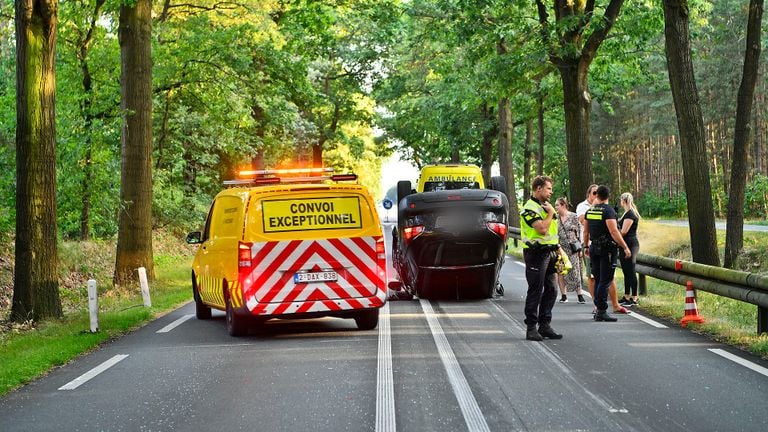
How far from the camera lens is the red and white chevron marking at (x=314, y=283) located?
11.9 meters

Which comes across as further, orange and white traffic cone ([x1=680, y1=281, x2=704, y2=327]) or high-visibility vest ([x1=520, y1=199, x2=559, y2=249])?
orange and white traffic cone ([x1=680, y1=281, x2=704, y2=327])

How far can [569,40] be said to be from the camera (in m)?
22.9

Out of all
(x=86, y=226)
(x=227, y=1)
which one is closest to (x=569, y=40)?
(x=227, y=1)

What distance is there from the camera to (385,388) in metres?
8.26

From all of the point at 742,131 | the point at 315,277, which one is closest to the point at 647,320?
the point at 315,277

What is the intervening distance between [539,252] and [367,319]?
2.46 metres

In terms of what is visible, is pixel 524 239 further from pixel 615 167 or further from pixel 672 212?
pixel 615 167

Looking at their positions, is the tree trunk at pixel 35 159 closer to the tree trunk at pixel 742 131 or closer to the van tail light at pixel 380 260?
the van tail light at pixel 380 260

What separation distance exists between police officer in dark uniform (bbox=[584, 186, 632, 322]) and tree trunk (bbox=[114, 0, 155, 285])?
1001 cm

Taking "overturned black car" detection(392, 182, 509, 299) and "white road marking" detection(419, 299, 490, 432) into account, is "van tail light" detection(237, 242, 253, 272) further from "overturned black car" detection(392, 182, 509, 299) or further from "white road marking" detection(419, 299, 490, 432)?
"overturned black car" detection(392, 182, 509, 299)

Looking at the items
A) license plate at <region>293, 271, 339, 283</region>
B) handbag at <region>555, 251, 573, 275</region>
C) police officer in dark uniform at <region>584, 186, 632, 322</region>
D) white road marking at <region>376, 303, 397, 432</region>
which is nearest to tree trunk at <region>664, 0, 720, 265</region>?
police officer in dark uniform at <region>584, 186, 632, 322</region>

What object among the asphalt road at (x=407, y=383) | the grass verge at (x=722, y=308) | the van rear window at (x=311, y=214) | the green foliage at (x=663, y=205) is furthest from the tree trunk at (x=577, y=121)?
the green foliage at (x=663, y=205)

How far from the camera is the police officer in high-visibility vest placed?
443 inches

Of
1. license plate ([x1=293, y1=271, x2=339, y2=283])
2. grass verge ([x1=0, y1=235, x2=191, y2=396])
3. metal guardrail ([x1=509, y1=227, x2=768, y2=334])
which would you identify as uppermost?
license plate ([x1=293, y1=271, x2=339, y2=283])
